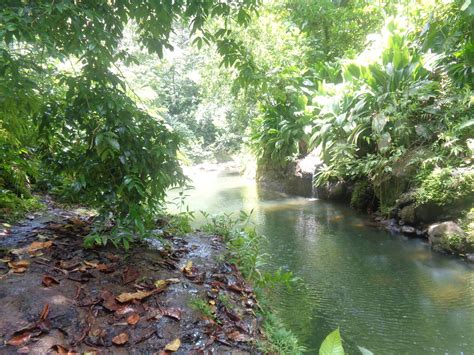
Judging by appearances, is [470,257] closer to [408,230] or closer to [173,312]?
[408,230]

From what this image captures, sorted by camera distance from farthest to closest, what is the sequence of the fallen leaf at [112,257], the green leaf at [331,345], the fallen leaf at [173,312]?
the fallen leaf at [112,257] → the fallen leaf at [173,312] → the green leaf at [331,345]

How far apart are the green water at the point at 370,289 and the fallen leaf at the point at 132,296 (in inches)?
57.3

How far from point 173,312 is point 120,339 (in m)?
0.35

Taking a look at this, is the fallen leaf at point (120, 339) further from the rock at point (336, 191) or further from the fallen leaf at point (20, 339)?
the rock at point (336, 191)

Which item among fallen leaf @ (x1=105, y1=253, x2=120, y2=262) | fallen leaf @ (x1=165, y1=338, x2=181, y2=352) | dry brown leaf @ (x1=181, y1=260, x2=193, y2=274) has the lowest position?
fallen leaf @ (x1=165, y1=338, x2=181, y2=352)

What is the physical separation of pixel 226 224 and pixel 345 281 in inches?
60.6

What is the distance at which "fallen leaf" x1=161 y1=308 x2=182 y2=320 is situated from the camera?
6.56 ft

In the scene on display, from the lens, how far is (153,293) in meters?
2.16

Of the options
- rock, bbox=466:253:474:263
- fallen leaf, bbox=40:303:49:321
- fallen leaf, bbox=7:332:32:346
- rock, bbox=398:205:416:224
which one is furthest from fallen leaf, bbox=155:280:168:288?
rock, bbox=398:205:416:224

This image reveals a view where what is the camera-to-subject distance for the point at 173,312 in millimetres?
2029

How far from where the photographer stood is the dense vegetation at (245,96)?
2207mm

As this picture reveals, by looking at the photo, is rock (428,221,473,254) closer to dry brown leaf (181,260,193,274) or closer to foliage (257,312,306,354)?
foliage (257,312,306,354)

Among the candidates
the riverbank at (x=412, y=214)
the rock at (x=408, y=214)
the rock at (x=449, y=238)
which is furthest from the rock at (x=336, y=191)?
the rock at (x=449, y=238)

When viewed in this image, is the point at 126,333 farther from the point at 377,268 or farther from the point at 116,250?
the point at 377,268
